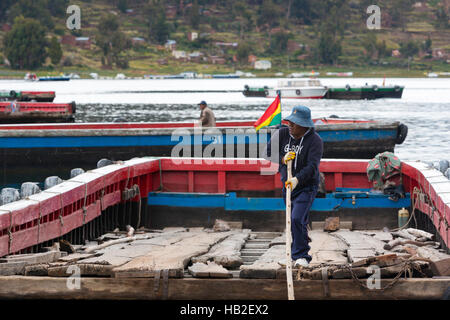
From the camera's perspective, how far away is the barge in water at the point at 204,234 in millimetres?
7746

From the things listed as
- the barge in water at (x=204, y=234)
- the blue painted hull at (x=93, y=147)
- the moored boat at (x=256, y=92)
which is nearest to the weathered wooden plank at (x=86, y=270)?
the barge in water at (x=204, y=234)

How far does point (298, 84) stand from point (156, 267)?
95812 mm

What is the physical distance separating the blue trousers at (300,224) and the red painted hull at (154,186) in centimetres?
246

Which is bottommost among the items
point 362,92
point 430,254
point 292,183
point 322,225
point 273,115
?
point 362,92

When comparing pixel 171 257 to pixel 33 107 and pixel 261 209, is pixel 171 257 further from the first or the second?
pixel 33 107

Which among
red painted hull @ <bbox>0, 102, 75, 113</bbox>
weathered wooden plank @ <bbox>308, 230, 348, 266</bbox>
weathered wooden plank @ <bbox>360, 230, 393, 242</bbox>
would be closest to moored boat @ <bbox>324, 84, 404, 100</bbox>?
red painted hull @ <bbox>0, 102, 75, 113</bbox>

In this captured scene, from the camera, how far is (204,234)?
1195cm

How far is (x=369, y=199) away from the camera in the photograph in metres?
13.2

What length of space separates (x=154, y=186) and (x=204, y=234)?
2.73 m

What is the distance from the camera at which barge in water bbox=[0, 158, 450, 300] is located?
7746 millimetres

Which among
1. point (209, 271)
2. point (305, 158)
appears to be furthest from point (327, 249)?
point (209, 271)

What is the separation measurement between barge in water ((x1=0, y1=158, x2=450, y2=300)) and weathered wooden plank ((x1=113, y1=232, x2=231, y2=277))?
0.6 inches
